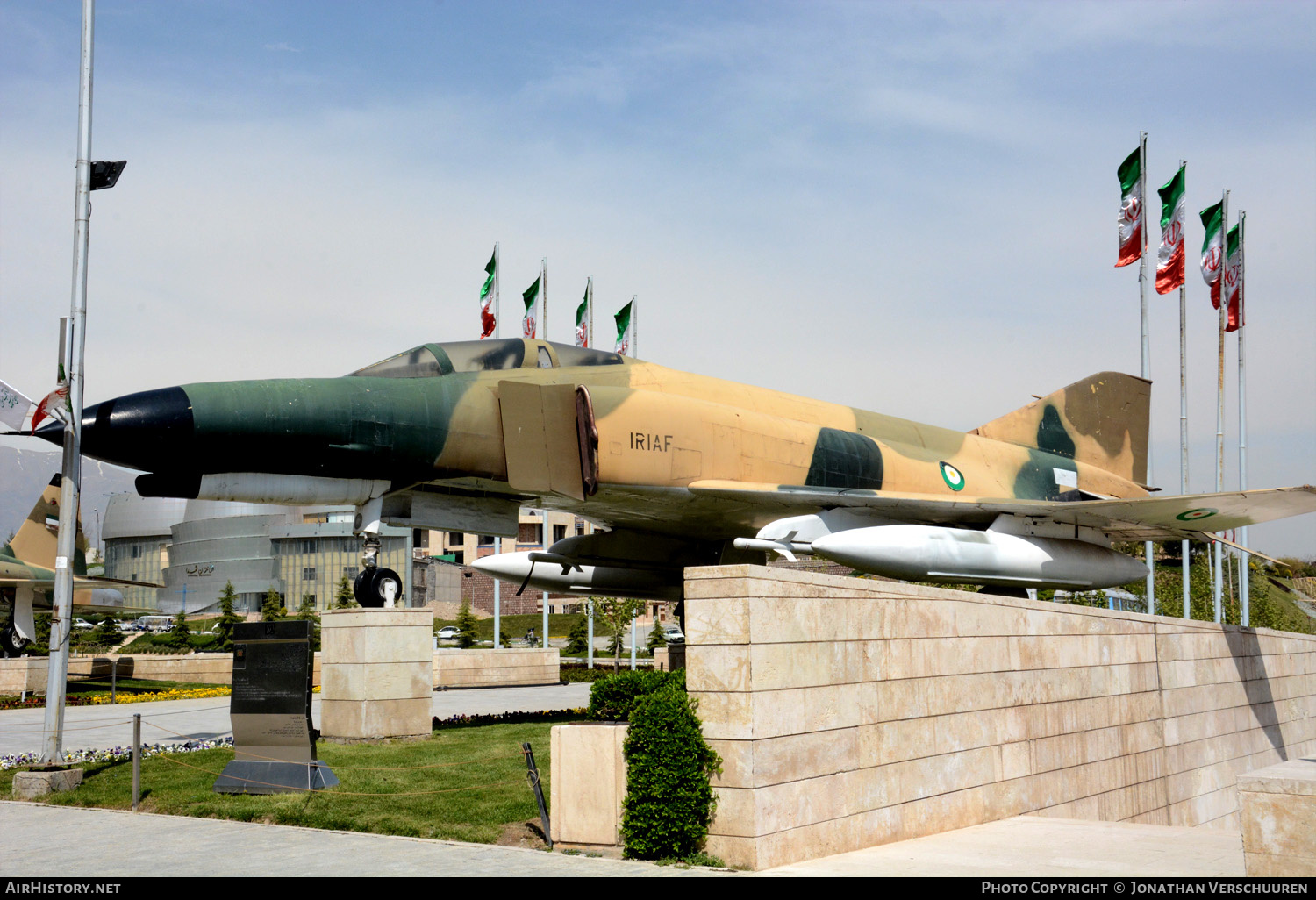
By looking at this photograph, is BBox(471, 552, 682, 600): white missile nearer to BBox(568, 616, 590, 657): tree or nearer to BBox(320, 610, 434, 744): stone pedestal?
BBox(320, 610, 434, 744): stone pedestal

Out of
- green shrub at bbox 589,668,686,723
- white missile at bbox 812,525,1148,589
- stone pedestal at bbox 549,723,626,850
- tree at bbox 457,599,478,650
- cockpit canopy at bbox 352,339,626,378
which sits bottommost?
tree at bbox 457,599,478,650

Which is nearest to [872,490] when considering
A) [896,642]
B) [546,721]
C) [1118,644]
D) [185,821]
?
[1118,644]

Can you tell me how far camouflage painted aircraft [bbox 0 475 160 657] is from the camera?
3109 cm

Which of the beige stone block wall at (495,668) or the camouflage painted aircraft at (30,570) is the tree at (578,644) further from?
the camouflage painted aircraft at (30,570)

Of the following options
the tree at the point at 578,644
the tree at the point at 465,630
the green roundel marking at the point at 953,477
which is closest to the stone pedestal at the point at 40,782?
the green roundel marking at the point at 953,477

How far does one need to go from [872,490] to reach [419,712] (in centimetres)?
693

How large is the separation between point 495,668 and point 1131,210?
19.1 m

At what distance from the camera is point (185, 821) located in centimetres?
1015

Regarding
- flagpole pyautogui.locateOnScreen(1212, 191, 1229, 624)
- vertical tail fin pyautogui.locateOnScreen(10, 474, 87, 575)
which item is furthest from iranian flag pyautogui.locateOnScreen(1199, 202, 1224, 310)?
vertical tail fin pyautogui.locateOnScreen(10, 474, 87, 575)

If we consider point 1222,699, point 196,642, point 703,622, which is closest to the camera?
point 703,622

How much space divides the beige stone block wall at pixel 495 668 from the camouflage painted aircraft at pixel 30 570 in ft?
30.7

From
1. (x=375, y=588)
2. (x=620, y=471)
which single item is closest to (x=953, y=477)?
(x=620, y=471)

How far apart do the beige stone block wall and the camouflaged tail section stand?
15198 mm
